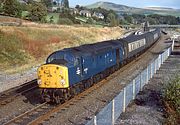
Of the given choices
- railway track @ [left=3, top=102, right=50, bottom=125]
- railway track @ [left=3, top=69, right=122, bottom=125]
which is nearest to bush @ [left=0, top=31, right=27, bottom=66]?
railway track @ [left=3, top=69, right=122, bottom=125]

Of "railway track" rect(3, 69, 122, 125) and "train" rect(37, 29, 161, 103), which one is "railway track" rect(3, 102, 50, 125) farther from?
"train" rect(37, 29, 161, 103)

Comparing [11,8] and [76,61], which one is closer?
[76,61]

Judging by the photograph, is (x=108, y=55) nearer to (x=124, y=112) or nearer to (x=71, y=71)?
(x=71, y=71)

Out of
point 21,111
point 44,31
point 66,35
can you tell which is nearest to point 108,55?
point 21,111

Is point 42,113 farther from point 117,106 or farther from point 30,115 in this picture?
point 117,106

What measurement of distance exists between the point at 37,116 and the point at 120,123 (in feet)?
16.3

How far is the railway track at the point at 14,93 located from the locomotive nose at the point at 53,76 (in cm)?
274

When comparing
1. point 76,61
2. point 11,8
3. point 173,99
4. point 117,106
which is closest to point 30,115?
point 76,61

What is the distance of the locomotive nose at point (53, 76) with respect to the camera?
19.9 m

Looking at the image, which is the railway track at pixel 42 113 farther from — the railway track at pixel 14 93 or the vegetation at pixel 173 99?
the vegetation at pixel 173 99

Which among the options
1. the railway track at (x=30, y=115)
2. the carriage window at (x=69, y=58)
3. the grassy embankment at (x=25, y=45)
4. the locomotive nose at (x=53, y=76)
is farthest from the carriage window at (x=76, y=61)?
the grassy embankment at (x=25, y=45)

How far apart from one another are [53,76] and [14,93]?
510 centimetres

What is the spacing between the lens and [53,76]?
20125 mm

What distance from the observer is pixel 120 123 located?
50.1ft
